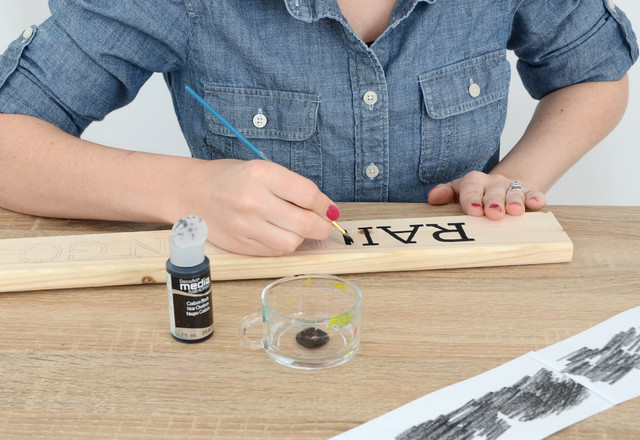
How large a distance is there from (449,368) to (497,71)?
2.31 ft

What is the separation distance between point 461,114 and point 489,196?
25 centimetres

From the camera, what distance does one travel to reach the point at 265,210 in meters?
0.98

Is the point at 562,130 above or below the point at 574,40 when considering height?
below

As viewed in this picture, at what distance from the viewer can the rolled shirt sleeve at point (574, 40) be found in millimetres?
1355

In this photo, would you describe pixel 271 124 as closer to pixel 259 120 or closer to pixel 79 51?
pixel 259 120

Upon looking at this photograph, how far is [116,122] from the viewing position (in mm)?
2293

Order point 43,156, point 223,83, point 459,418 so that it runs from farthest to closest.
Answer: point 223,83 → point 43,156 → point 459,418

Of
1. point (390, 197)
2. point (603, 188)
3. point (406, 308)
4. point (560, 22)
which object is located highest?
point (560, 22)

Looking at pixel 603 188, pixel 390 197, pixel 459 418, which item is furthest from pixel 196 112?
pixel 603 188

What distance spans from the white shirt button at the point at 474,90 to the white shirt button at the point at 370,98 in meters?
0.19

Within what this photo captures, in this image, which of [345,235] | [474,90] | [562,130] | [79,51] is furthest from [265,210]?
[562,130]

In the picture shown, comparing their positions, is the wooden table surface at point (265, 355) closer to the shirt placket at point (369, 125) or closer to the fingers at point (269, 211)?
the fingers at point (269, 211)

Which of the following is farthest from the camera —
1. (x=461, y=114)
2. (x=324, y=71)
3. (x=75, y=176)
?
(x=461, y=114)

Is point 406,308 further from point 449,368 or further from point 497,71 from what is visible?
point 497,71
